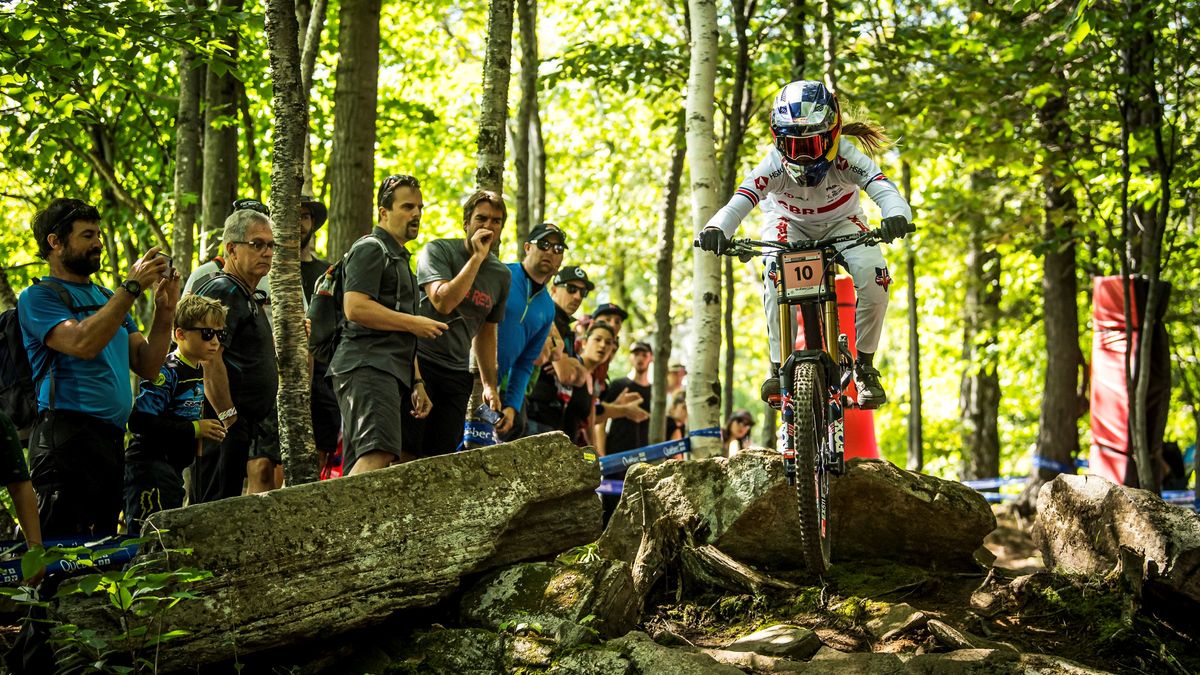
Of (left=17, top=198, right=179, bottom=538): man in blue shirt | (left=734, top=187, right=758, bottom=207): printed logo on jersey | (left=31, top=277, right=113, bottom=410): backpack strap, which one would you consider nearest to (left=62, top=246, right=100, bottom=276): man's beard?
(left=17, top=198, right=179, bottom=538): man in blue shirt

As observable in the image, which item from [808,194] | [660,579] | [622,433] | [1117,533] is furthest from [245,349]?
[622,433]

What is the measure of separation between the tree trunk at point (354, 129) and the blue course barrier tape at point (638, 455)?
2888mm

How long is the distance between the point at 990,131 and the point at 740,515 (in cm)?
944

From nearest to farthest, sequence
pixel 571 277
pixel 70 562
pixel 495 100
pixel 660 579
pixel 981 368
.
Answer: pixel 70 562
pixel 660 579
pixel 495 100
pixel 571 277
pixel 981 368

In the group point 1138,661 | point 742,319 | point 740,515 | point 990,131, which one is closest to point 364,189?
point 740,515

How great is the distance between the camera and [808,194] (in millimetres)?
6820

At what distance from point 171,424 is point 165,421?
0.04 metres

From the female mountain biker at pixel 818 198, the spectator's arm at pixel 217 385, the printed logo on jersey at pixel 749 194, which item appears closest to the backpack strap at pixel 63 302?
the spectator's arm at pixel 217 385

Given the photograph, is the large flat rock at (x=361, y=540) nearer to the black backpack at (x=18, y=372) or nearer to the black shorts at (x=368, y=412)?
the black shorts at (x=368, y=412)

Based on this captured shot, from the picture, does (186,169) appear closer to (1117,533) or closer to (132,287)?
(132,287)

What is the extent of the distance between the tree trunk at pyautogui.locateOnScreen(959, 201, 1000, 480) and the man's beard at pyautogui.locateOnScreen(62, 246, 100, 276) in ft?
52.5

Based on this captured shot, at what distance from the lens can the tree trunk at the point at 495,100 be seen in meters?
8.24

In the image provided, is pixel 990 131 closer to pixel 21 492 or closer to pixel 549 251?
pixel 549 251

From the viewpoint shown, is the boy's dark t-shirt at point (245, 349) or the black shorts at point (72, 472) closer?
the black shorts at point (72, 472)
